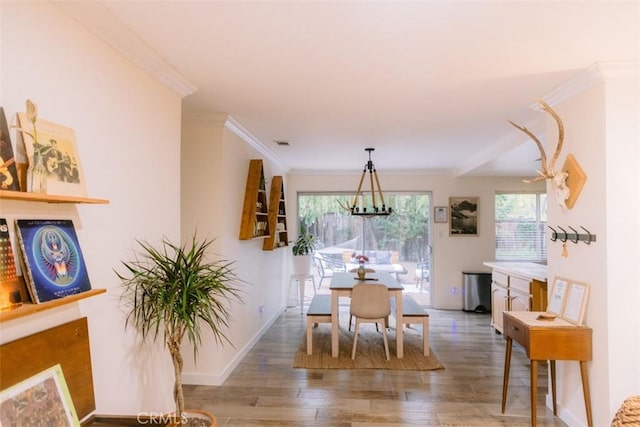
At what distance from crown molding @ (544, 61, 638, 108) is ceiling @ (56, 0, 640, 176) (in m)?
0.05

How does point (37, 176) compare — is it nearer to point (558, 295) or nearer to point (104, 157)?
point (104, 157)

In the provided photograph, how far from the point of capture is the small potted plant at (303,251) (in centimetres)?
616

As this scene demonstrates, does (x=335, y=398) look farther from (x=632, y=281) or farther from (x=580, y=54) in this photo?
(x=580, y=54)

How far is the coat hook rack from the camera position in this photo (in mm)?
2389

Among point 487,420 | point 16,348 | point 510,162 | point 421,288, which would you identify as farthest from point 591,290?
point 421,288

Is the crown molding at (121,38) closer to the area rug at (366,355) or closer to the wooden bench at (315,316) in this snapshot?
the wooden bench at (315,316)

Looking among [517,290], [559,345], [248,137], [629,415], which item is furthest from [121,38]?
[517,290]

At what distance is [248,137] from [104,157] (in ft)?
7.44

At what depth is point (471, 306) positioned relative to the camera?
6105mm

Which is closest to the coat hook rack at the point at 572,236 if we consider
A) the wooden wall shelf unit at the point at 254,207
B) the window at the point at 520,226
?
the wooden wall shelf unit at the point at 254,207

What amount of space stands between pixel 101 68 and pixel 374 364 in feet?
11.3

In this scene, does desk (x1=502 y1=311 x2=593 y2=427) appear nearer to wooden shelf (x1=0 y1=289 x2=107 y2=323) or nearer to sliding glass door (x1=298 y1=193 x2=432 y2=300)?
wooden shelf (x1=0 y1=289 x2=107 y2=323)

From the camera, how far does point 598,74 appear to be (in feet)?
7.36

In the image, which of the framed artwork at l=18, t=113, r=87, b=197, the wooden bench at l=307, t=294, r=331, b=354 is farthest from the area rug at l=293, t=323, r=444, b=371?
the framed artwork at l=18, t=113, r=87, b=197
